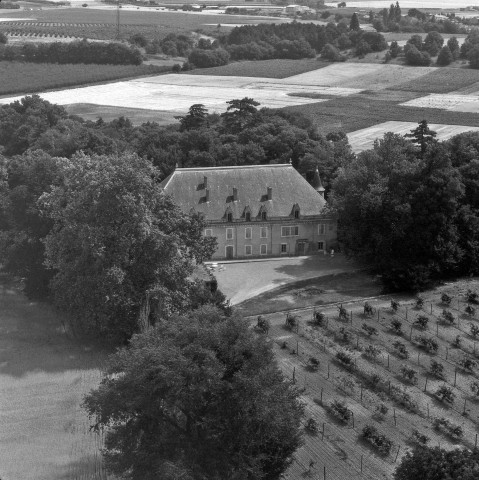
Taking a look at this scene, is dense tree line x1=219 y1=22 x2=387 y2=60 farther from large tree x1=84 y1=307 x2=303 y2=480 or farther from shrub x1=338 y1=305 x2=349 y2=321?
large tree x1=84 y1=307 x2=303 y2=480

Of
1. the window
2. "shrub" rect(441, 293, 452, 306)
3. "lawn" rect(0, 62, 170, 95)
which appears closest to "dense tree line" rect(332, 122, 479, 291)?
"shrub" rect(441, 293, 452, 306)

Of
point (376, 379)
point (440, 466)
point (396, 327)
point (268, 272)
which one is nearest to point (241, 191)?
point (268, 272)

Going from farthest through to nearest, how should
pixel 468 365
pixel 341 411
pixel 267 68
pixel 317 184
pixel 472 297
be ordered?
pixel 267 68, pixel 317 184, pixel 472 297, pixel 468 365, pixel 341 411

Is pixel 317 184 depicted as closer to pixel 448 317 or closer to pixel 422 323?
pixel 448 317

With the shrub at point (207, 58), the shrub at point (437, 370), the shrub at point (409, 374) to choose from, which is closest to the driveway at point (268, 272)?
the shrub at point (409, 374)

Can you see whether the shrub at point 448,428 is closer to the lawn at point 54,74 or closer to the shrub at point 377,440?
the shrub at point 377,440
